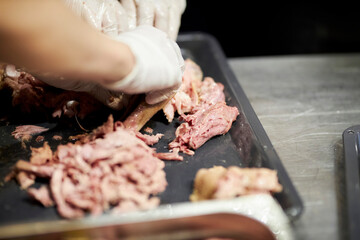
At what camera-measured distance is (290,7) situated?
151 inches

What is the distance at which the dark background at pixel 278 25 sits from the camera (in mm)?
3795

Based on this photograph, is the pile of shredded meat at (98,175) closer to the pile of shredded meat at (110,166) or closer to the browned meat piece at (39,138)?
the pile of shredded meat at (110,166)

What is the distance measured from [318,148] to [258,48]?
7.26ft

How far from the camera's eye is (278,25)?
3.92 m

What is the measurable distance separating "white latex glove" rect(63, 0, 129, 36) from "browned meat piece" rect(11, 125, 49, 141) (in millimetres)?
680

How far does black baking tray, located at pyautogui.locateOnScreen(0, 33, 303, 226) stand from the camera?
5.24ft

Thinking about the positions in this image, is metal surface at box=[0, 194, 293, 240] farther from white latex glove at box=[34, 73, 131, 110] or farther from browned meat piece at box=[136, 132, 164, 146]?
white latex glove at box=[34, 73, 131, 110]

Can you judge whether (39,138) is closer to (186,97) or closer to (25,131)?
(25,131)

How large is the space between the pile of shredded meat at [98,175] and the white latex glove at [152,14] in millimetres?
817

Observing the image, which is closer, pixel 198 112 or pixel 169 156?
pixel 169 156

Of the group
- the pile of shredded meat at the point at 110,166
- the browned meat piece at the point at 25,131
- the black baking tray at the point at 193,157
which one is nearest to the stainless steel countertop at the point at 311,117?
the black baking tray at the point at 193,157

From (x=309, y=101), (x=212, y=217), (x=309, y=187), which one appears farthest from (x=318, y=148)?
(x=212, y=217)

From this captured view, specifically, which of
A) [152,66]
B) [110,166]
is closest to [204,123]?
[152,66]

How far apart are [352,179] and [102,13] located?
1.57m
